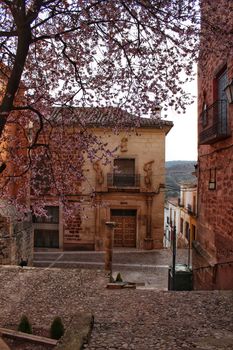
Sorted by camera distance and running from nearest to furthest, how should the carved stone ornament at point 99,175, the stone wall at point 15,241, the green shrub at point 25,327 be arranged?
the green shrub at point 25,327, the stone wall at point 15,241, the carved stone ornament at point 99,175

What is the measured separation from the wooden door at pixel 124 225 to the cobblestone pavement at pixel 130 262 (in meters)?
0.85

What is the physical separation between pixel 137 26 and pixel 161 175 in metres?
15.5

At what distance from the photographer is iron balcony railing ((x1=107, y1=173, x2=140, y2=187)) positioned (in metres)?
20.5

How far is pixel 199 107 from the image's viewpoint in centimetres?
1172

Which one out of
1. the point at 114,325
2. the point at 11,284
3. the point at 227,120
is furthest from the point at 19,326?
the point at 227,120

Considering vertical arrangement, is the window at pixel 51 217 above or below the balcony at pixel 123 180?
below

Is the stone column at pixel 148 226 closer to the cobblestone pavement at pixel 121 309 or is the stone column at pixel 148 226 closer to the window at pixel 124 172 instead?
the window at pixel 124 172

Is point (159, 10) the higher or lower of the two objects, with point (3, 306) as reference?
higher

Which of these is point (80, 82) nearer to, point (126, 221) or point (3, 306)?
point (3, 306)

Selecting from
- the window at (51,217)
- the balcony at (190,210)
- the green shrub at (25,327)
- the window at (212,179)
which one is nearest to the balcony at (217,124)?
the window at (212,179)

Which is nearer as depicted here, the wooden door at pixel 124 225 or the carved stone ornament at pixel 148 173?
the carved stone ornament at pixel 148 173

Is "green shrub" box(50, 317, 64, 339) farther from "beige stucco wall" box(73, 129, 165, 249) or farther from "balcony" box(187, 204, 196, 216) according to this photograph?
"balcony" box(187, 204, 196, 216)

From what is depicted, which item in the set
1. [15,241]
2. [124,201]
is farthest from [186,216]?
[15,241]

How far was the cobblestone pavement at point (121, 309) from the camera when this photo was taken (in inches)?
187
